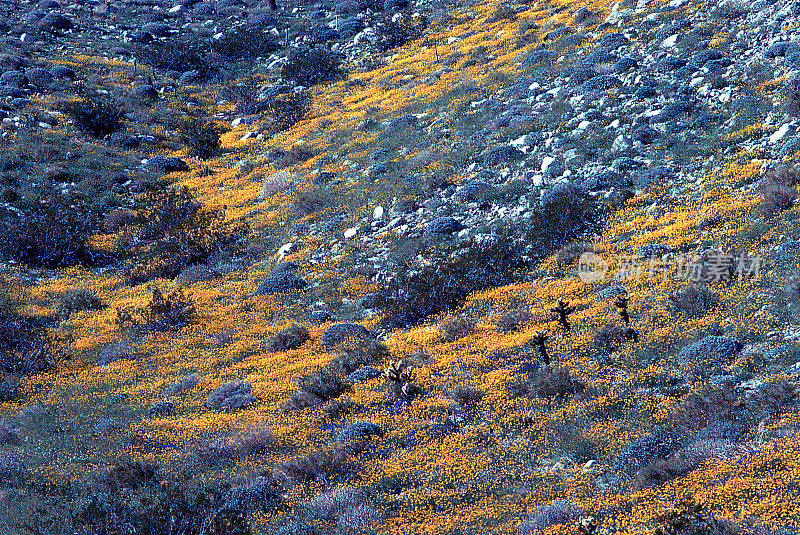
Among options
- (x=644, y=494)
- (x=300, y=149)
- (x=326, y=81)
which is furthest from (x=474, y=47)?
(x=644, y=494)

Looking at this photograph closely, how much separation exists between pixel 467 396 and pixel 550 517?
129 inches

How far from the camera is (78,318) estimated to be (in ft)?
57.2

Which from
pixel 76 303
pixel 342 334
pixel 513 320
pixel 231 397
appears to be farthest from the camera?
pixel 76 303

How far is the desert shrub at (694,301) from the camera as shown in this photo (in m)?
10.9

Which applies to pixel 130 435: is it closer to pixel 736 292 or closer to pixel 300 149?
pixel 736 292

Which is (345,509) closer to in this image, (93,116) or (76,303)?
(76,303)

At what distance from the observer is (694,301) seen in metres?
11.1

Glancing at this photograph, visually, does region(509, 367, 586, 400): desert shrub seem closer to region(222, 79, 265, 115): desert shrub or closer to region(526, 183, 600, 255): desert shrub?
region(526, 183, 600, 255): desert shrub

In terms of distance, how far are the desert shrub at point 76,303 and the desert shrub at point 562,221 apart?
1204cm

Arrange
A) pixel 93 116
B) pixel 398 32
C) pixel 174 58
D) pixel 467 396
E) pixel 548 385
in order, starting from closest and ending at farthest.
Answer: pixel 548 385, pixel 467 396, pixel 93 116, pixel 398 32, pixel 174 58

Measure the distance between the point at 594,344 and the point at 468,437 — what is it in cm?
296

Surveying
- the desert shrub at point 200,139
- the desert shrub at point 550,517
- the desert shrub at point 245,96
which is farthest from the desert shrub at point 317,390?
the desert shrub at point 245,96

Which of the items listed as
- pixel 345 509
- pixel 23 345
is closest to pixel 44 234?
pixel 23 345

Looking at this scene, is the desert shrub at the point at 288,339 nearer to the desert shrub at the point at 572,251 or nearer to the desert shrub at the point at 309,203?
the desert shrub at the point at 572,251
